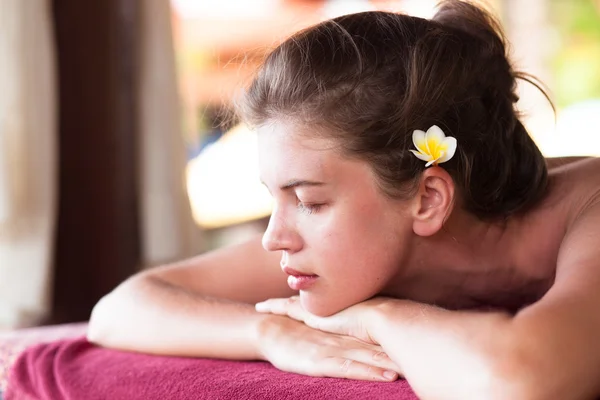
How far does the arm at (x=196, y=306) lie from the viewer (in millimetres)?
1373

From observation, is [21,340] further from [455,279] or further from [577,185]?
[577,185]

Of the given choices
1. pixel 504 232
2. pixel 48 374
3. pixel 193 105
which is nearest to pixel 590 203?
pixel 504 232

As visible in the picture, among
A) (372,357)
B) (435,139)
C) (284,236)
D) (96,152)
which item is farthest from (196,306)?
(96,152)

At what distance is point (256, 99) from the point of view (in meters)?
1.33

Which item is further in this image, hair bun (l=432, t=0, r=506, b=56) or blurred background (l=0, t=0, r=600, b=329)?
blurred background (l=0, t=0, r=600, b=329)

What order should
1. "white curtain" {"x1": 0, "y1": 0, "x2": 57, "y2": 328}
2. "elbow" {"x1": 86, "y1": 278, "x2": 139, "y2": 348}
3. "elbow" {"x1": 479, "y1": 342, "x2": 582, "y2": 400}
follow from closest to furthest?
"elbow" {"x1": 479, "y1": 342, "x2": 582, "y2": 400} → "elbow" {"x1": 86, "y1": 278, "x2": 139, "y2": 348} → "white curtain" {"x1": 0, "y1": 0, "x2": 57, "y2": 328}

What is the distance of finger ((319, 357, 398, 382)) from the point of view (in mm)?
1157

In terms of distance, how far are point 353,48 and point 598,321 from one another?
1.67ft

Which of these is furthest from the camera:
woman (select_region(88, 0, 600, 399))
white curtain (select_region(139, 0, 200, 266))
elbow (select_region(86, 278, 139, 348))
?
white curtain (select_region(139, 0, 200, 266))

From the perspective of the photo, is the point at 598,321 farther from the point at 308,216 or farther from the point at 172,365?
the point at 172,365

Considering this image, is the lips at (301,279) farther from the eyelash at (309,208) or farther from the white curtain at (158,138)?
the white curtain at (158,138)

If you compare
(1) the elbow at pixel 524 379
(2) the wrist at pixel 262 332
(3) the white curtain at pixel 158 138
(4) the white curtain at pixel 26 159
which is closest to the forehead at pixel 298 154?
(2) the wrist at pixel 262 332

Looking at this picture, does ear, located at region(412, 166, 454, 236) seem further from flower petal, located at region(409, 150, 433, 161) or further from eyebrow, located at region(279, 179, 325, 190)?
eyebrow, located at region(279, 179, 325, 190)

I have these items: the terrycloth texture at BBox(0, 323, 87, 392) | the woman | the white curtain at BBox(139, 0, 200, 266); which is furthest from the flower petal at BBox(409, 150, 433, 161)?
the white curtain at BBox(139, 0, 200, 266)
